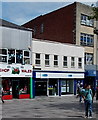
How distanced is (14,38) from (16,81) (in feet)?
14.8

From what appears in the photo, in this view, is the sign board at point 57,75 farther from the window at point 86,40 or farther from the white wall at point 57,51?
the window at point 86,40

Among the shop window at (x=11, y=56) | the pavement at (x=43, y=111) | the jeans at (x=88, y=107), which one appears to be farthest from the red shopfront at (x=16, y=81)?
the jeans at (x=88, y=107)

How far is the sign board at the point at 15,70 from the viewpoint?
1002 inches

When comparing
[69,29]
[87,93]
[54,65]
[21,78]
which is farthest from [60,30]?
[87,93]

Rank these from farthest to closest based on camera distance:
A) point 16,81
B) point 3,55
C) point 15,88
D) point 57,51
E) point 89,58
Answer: point 89,58
point 57,51
point 15,88
point 16,81
point 3,55

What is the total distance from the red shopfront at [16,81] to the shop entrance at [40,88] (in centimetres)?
183

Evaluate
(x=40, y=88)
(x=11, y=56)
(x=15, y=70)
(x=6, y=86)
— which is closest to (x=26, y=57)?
(x=11, y=56)

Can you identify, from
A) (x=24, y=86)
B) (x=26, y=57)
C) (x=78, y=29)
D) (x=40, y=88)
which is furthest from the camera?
(x=78, y=29)

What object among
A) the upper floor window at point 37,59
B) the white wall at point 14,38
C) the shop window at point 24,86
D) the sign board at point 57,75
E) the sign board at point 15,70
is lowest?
the shop window at point 24,86

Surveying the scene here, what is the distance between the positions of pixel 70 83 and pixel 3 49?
10.9 m

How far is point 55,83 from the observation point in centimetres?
3098

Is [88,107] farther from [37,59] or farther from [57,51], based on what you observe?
[57,51]

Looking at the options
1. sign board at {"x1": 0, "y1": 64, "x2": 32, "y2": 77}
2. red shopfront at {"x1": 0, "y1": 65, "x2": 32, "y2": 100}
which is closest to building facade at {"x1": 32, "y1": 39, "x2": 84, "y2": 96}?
sign board at {"x1": 0, "y1": 64, "x2": 32, "y2": 77}

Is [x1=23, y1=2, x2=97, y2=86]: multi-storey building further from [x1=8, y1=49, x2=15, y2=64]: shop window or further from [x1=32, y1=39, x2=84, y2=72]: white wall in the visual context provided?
[x1=8, y1=49, x2=15, y2=64]: shop window
